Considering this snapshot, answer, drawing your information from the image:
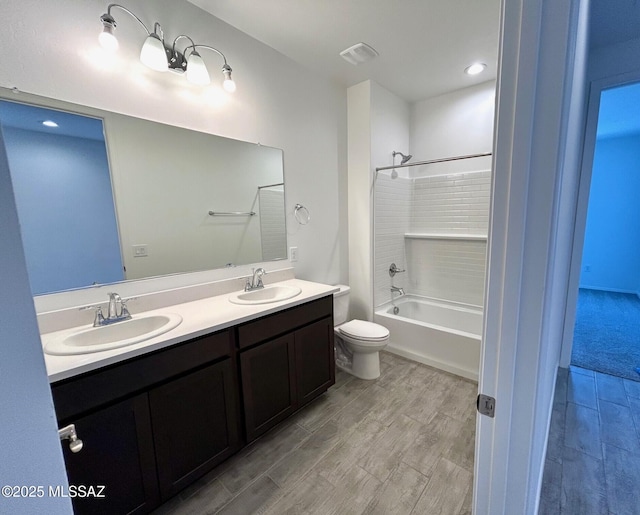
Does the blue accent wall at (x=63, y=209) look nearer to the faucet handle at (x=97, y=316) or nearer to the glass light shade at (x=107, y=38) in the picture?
the faucet handle at (x=97, y=316)

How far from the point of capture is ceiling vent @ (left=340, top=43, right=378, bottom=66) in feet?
7.00

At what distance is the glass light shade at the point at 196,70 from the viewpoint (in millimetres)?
1671

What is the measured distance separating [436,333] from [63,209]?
2.71m

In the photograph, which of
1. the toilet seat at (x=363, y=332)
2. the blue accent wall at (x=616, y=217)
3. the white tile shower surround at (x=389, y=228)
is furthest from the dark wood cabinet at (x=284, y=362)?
the blue accent wall at (x=616, y=217)

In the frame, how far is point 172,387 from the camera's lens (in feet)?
4.25

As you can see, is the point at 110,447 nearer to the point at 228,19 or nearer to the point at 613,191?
the point at 228,19

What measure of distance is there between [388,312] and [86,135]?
2.78 meters

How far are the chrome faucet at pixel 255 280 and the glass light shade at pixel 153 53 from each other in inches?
52.6

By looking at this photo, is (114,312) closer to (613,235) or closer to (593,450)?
(593,450)

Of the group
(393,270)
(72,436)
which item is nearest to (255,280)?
(72,436)

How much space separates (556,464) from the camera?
1.57m

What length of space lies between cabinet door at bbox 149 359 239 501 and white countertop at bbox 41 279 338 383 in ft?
0.68

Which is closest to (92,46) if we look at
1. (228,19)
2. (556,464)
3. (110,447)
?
(228,19)

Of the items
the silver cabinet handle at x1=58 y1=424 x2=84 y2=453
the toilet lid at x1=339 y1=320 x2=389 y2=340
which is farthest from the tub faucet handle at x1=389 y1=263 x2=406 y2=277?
the silver cabinet handle at x1=58 y1=424 x2=84 y2=453
